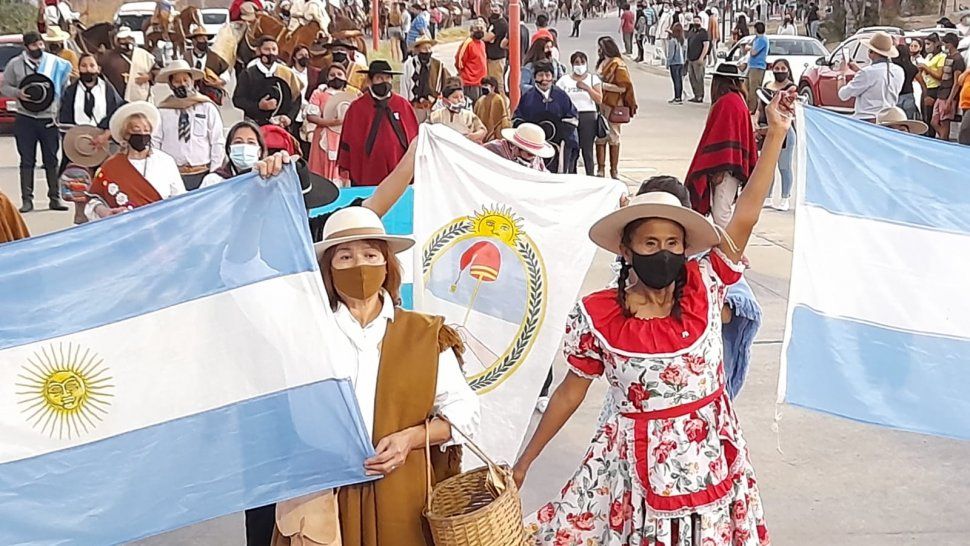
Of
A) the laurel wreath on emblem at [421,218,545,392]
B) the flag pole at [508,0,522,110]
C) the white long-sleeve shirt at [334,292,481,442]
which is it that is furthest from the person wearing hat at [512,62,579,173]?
the white long-sleeve shirt at [334,292,481,442]

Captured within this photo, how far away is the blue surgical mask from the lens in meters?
6.11

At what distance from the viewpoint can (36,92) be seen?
13.8m

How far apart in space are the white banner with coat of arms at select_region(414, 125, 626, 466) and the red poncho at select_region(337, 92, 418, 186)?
3.09 m

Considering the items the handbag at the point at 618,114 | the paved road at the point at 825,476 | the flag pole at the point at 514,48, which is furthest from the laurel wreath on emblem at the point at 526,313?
the handbag at the point at 618,114

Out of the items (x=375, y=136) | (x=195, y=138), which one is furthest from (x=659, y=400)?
(x=195, y=138)

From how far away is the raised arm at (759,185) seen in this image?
3953mm

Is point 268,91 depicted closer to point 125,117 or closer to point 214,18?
point 125,117

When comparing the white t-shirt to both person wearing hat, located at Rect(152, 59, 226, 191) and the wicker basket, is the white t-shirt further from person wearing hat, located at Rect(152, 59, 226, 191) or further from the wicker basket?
the wicker basket

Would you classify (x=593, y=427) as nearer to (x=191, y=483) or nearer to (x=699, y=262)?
(x=699, y=262)

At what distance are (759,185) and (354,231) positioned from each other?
130 cm

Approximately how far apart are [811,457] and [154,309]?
13.3ft

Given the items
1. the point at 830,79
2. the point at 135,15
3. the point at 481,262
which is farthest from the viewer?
the point at 135,15

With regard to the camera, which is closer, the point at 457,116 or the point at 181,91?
the point at 181,91

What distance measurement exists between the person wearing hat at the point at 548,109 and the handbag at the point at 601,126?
4.33ft
